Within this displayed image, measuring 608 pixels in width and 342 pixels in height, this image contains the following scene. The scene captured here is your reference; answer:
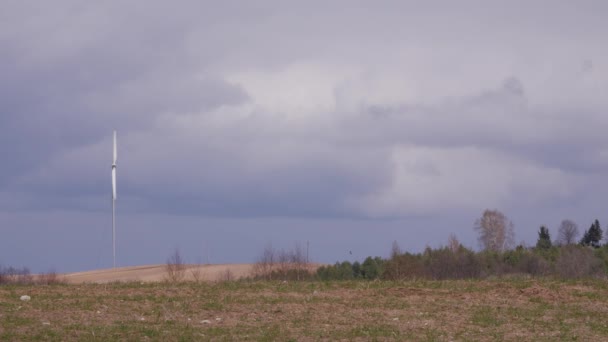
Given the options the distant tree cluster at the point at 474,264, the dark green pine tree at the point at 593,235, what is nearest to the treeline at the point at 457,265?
the distant tree cluster at the point at 474,264

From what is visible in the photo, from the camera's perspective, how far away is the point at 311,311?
59.4 feet

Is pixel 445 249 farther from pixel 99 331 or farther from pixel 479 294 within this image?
pixel 99 331

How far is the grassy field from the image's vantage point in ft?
52.8

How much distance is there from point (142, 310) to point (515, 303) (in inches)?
322

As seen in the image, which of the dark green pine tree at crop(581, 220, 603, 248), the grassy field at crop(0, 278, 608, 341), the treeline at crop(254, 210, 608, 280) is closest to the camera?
the grassy field at crop(0, 278, 608, 341)

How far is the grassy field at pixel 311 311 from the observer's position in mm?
16094

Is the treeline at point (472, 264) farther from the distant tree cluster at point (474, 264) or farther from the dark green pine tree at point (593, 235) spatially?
the dark green pine tree at point (593, 235)

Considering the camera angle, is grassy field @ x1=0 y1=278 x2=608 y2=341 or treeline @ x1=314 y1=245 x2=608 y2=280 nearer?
grassy field @ x1=0 y1=278 x2=608 y2=341

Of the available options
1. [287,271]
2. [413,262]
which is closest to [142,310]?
[287,271]

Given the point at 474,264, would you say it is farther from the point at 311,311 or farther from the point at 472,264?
the point at 311,311

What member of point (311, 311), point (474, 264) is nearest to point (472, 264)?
point (474, 264)

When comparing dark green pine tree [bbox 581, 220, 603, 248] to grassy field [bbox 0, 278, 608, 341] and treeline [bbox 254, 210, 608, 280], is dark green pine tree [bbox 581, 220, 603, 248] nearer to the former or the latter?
treeline [bbox 254, 210, 608, 280]

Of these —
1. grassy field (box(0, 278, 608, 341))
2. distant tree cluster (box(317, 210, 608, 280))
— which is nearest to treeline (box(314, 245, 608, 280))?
distant tree cluster (box(317, 210, 608, 280))

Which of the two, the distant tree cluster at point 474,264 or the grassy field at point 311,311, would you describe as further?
the distant tree cluster at point 474,264
